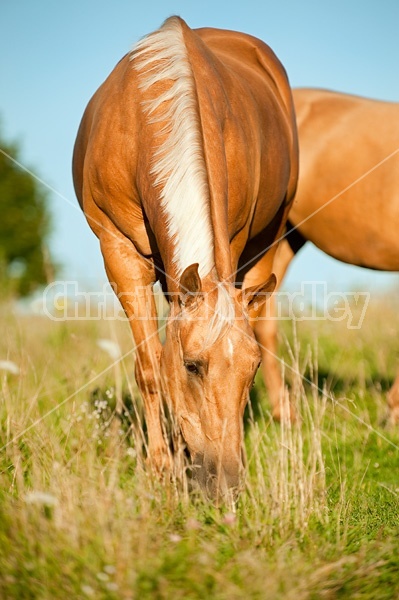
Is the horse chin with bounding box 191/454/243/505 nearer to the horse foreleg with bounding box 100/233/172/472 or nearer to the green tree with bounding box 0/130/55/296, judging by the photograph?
the horse foreleg with bounding box 100/233/172/472

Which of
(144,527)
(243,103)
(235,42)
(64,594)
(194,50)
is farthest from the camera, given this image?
(235,42)

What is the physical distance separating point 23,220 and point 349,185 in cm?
3069

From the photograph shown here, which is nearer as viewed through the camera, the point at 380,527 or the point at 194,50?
the point at 380,527

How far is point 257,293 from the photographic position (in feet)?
11.1

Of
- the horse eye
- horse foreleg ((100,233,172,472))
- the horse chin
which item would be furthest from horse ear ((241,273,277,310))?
horse foreleg ((100,233,172,472))

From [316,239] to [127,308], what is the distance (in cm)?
248

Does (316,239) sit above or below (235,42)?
below

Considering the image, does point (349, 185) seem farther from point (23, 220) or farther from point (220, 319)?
point (23, 220)

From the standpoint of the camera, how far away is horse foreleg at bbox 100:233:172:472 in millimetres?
4188

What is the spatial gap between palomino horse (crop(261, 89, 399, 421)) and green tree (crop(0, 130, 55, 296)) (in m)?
27.8

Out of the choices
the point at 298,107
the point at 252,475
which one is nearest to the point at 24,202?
the point at 298,107

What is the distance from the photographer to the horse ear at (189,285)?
10.1 ft

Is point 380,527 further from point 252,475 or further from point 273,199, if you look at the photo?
point 273,199

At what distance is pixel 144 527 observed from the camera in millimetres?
2582
